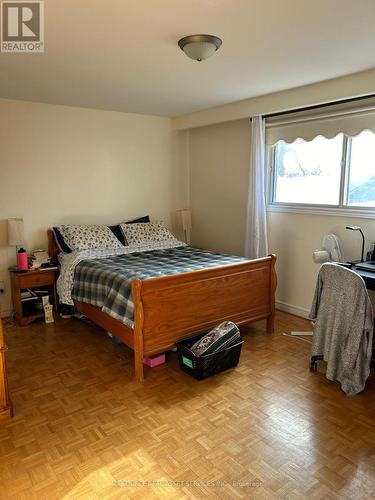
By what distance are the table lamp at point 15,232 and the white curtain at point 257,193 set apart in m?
2.40

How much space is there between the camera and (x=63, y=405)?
7.72 feet

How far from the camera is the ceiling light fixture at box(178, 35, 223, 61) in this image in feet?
7.16

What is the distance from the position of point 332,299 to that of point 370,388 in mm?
665

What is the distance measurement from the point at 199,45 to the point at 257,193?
2020mm

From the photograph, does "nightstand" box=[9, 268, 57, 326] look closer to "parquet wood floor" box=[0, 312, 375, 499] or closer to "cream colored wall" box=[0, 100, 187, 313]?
"cream colored wall" box=[0, 100, 187, 313]

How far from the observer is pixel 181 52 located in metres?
2.45

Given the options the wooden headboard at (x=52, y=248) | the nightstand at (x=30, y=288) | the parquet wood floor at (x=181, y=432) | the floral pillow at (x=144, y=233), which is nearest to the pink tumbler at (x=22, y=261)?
the nightstand at (x=30, y=288)

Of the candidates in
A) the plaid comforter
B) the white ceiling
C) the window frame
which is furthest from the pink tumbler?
the window frame

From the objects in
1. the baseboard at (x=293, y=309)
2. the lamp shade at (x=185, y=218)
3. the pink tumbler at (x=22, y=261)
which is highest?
the lamp shade at (x=185, y=218)

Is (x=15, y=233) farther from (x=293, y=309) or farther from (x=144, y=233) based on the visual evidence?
(x=293, y=309)

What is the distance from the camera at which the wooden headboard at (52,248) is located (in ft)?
13.4

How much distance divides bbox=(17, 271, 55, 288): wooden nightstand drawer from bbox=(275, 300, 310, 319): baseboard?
2490 millimetres

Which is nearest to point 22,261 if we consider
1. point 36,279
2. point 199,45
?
point 36,279

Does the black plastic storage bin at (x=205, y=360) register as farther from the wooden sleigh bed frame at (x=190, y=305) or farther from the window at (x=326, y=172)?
the window at (x=326, y=172)
